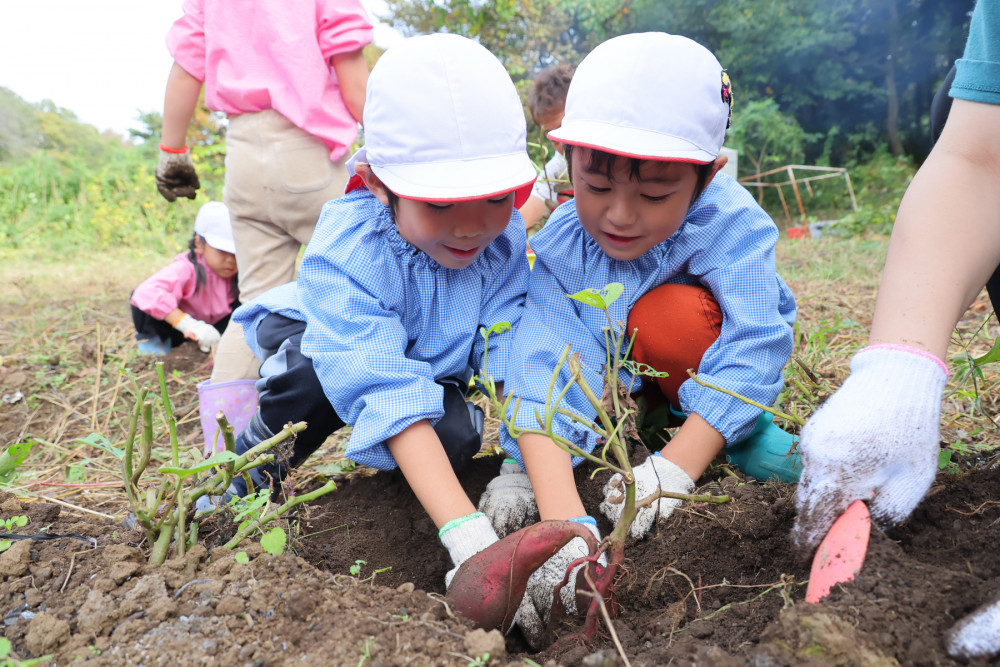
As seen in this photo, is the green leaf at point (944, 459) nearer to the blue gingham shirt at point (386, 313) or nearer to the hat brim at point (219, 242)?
the blue gingham shirt at point (386, 313)

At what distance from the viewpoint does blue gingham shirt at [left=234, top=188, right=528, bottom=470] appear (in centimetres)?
154

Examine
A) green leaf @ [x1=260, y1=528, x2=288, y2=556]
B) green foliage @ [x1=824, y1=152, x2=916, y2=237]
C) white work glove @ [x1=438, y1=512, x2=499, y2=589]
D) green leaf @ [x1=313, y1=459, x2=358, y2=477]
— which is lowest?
green foliage @ [x1=824, y1=152, x2=916, y2=237]

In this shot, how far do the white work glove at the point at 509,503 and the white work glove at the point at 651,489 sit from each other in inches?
7.2

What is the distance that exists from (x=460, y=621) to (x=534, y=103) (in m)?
3.18

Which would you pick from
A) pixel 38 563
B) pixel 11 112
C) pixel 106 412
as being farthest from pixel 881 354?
pixel 11 112

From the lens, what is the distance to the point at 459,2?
927 cm

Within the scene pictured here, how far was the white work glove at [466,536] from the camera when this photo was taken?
134cm

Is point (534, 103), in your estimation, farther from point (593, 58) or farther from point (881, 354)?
point (881, 354)

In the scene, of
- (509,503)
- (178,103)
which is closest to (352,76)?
(178,103)

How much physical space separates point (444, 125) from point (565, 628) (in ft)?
3.41

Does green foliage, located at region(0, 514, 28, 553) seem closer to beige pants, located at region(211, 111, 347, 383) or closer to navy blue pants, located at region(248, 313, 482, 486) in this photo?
navy blue pants, located at region(248, 313, 482, 486)

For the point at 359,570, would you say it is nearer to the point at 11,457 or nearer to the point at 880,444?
the point at 11,457

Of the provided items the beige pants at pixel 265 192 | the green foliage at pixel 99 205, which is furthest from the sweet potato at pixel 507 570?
the green foliage at pixel 99 205

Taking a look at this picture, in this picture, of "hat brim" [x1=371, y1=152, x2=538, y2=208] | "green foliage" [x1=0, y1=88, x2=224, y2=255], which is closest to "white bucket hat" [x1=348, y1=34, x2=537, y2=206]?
"hat brim" [x1=371, y1=152, x2=538, y2=208]
